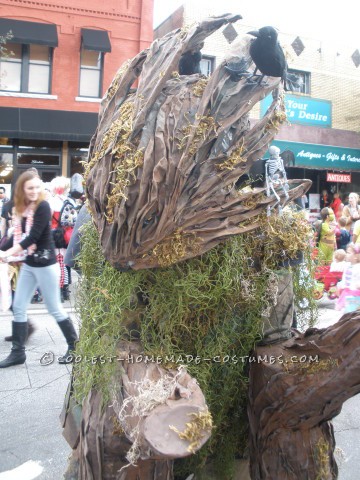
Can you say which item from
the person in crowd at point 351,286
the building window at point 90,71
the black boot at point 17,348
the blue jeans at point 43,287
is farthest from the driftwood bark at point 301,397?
the building window at point 90,71

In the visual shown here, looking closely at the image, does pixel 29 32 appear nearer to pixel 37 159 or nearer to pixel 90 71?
pixel 90 71

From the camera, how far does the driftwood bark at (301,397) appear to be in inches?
68.6

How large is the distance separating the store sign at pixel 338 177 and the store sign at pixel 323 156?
7.8 inches

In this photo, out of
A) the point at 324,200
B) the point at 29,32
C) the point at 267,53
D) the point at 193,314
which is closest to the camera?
the point at 267,53

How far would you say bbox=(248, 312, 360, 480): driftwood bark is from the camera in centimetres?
174

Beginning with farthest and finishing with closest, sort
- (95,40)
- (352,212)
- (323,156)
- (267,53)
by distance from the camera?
(323,156) < (95,40) < (352,212) < (267,53)

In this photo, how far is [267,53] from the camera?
1657 millimetres

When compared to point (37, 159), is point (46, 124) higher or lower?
higher

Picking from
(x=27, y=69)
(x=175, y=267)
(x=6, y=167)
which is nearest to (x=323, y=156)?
(x=27, y=69)

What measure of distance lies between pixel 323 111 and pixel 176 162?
1604cm

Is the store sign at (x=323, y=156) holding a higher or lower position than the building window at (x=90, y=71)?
lower

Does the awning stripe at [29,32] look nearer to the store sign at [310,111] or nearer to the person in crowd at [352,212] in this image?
the store sign at [310,111]

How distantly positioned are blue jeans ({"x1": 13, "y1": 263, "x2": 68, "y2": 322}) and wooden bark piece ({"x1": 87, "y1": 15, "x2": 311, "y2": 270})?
8.88 ft

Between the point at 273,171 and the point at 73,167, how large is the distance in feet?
43.3
